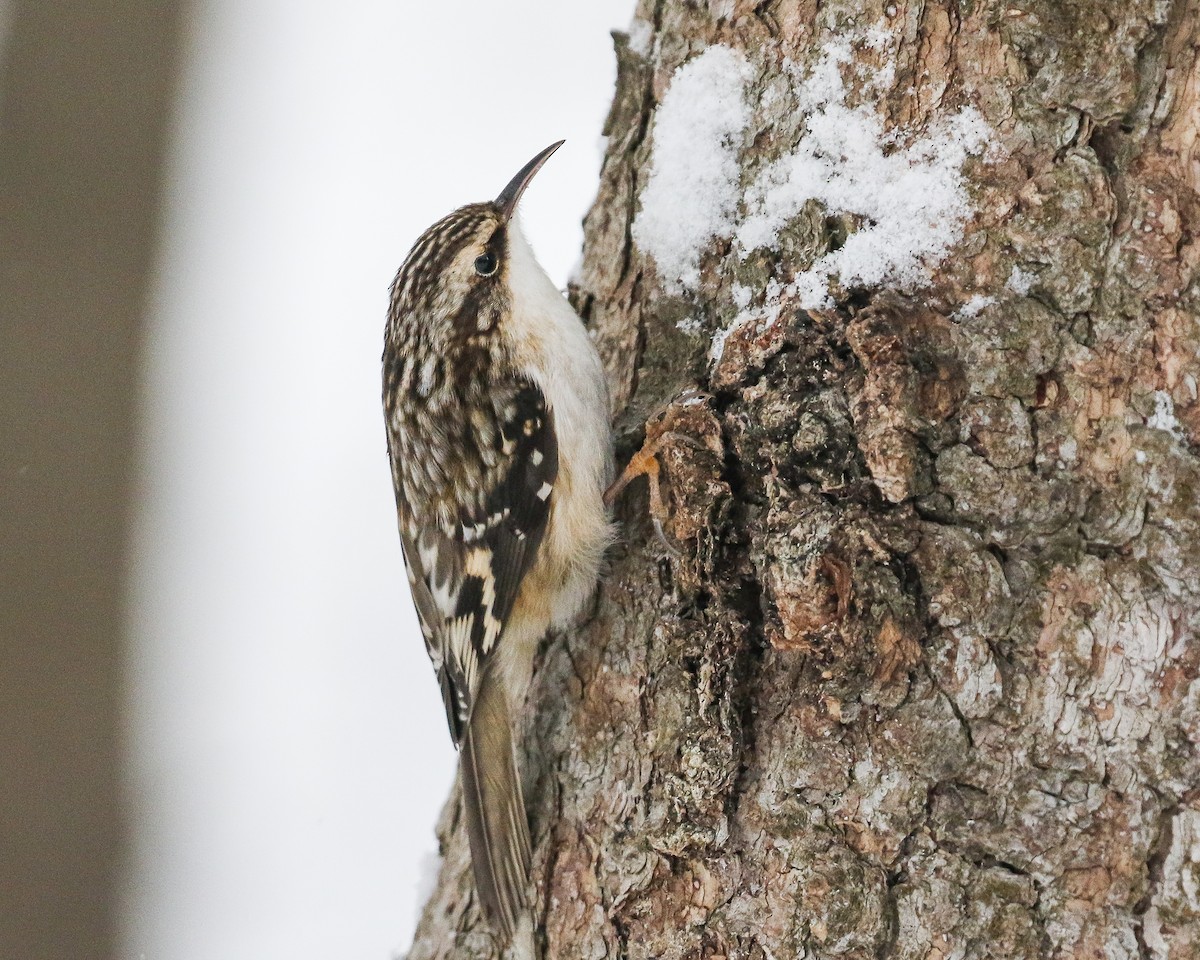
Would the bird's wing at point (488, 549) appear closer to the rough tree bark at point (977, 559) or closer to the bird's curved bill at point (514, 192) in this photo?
the bird's curved bill at point (514, 192)

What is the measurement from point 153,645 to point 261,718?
542 millimetres

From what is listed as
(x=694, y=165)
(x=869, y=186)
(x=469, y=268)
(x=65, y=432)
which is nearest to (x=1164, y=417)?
(x=869, y=186)

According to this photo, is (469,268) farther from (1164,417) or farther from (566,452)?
(1164,417)

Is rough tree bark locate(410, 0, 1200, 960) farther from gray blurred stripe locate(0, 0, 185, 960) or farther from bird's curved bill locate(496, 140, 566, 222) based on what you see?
gray blurred stripe locate(0, 0, 185, 960)

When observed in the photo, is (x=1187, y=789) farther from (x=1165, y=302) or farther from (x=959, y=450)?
(x=1165, y=302)

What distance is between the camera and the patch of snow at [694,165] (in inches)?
69.7

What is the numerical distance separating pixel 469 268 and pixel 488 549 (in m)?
0.58

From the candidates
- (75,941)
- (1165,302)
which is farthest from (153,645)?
(1165,302)

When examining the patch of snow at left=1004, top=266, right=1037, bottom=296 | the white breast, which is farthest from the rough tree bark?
the white breast

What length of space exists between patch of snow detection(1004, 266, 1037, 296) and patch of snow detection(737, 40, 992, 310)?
0.09 metres

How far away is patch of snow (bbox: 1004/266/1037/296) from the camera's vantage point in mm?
1446

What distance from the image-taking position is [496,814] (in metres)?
1.86

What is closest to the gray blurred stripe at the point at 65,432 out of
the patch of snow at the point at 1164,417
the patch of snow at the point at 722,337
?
the patch of snow at the point at 722,337

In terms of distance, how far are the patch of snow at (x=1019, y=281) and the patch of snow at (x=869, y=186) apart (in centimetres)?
9
